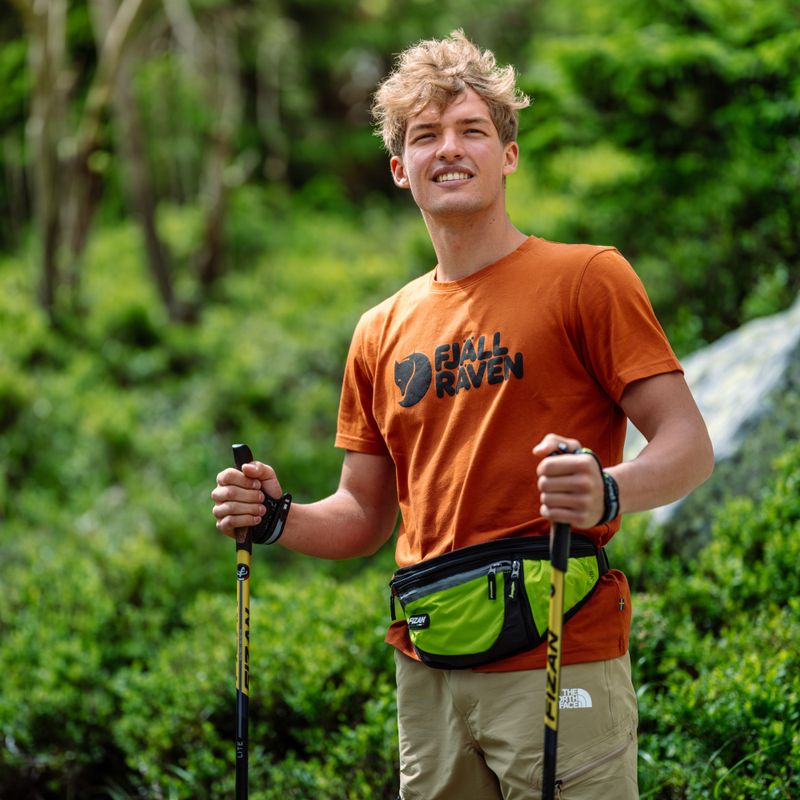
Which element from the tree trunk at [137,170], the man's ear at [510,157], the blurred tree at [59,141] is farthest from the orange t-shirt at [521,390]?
the tree trunk at [137,170]

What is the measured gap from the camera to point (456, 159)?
2654 mm

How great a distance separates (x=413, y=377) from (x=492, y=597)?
1.97 feet

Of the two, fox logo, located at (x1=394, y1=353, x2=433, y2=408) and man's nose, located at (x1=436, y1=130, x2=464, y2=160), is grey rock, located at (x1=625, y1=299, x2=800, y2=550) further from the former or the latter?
man's nose, located at (x1=436, y1=130, x2=464, y2=160)

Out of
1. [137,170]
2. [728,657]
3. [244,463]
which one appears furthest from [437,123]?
[137,170]

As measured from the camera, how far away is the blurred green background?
4.41 m

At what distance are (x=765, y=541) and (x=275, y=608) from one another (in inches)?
92.4

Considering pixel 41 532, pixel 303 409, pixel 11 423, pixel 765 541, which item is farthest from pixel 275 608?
pixel 11 423

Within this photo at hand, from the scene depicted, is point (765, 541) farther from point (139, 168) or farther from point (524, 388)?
point (139, 168)

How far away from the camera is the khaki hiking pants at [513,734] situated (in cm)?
236

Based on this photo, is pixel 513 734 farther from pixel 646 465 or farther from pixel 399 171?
pixel 399 171

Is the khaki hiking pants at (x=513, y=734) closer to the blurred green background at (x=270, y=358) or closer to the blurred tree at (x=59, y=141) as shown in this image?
the blurred green background at (x=270, y=358)

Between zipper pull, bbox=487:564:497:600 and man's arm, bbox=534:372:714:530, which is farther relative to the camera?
zipper pull, bbox=487:564:497:600

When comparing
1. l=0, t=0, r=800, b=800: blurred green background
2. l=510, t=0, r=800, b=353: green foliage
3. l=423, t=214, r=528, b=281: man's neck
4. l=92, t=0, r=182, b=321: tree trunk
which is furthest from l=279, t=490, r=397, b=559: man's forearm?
l=92, t=0, r=182, b=321: tree trunk

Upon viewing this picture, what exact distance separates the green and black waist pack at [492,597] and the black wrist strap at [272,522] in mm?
479
